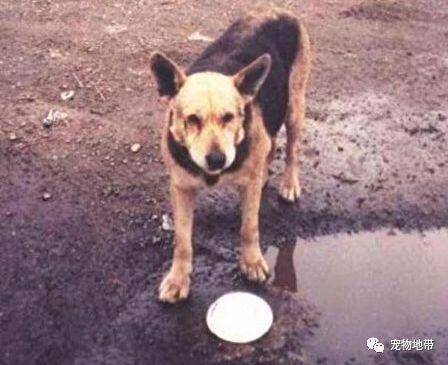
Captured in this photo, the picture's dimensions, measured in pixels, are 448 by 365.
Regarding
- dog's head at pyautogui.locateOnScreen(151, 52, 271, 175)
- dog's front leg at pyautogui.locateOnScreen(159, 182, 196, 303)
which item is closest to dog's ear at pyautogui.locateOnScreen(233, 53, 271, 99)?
dog's head at pyautogui.locateOnScreen(151, 52, 271, 175)

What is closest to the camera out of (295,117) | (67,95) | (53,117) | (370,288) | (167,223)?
(370,288)

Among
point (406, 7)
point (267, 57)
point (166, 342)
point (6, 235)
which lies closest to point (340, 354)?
point (166, 342)

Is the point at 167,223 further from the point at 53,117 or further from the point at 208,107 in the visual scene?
the point at 53,117

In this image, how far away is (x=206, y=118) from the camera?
148 inches

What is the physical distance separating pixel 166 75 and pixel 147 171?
2.01 m

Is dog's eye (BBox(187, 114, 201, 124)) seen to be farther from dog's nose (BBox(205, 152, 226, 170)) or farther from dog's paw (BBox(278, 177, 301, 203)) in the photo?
dog's paw (BBox(278, 177, 301, 203))

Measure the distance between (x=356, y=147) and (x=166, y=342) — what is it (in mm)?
2959

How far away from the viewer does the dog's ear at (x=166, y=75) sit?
3.90 metres

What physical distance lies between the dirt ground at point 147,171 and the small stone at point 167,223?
41 mm

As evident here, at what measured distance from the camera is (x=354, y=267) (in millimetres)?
4871

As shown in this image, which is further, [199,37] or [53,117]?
[199,37]

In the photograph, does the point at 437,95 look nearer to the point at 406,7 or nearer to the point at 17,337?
the point at 406,7

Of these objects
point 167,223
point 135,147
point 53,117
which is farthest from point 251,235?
point 53,117

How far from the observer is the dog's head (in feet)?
12.3
